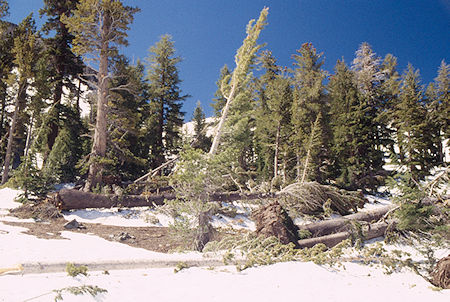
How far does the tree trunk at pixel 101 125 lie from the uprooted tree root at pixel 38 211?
8.35ft

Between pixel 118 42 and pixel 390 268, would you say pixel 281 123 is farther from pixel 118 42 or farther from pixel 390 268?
pixel 390 268

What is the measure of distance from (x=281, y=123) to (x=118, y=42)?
14.0m

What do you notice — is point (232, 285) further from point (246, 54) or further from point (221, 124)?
point (246, 54)

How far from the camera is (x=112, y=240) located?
8.37 metres

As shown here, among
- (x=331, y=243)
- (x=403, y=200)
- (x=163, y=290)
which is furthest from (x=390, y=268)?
(x=163, y=290)

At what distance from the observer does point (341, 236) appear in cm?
858

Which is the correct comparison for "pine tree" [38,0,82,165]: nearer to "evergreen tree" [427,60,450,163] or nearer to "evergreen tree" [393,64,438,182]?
"evergreen tree" [393,64,438,182]

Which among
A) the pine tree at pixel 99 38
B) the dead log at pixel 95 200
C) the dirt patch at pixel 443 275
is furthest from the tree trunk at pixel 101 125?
the dirt patch at pixel 443 275

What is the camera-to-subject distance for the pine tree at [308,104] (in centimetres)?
1973

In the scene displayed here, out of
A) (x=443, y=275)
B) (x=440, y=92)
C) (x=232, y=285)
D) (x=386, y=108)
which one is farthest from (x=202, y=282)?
(x=440, y=92)

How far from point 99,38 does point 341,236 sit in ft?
52.7

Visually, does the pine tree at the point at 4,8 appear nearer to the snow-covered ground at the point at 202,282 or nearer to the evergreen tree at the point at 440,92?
the snow-covered ground at the point at 202,282

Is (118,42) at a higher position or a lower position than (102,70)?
higher

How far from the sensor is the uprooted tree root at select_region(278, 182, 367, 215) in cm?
1192
